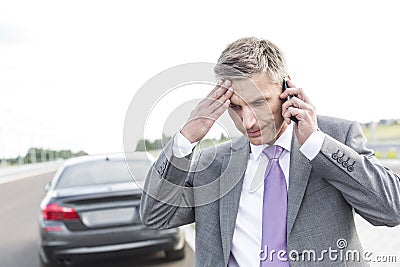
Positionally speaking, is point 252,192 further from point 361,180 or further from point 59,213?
point 59,213

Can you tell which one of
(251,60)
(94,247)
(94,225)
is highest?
(251,60)

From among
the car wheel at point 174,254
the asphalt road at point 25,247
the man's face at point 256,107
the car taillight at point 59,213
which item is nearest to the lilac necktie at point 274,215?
the man's face at point 256,107

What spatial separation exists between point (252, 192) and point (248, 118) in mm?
288

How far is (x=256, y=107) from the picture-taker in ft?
6.81

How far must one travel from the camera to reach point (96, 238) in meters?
6.78

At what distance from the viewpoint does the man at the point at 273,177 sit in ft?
6.77

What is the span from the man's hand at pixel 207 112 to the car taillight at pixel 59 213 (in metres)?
4.80

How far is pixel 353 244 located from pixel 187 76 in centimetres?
78

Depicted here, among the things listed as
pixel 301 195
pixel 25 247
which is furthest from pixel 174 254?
pixel 301 195

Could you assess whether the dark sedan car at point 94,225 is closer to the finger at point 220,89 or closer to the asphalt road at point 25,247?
the asphalt road at point 25,247

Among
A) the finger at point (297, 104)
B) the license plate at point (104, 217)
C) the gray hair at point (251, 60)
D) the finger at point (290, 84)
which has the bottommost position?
the license plate at point (104, 217)

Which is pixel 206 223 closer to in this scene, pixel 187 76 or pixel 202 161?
pixel 202 161

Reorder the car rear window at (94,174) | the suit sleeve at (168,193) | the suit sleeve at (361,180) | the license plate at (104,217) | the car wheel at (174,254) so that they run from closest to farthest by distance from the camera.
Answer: the suit sleeve at (361,180) < the suit sleeve at (168,193) < the license plate at (104,217) < the car rear window at (94,174) < the car wheel at (174,254)

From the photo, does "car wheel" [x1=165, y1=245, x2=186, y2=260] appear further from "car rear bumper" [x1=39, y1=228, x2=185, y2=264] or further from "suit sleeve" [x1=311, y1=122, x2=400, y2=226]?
"suit sleeve" [x1=311, y1=122, x2=400, y2=226]
